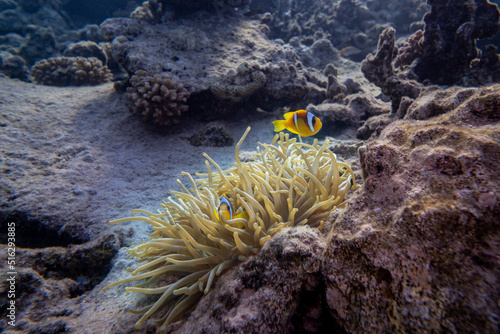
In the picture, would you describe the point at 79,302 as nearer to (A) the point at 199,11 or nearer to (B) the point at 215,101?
(B) the point at 215,101

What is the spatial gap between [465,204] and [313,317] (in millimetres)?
873

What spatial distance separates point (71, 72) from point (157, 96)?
4.40 metres

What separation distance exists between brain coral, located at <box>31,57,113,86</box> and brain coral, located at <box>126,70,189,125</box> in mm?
3223

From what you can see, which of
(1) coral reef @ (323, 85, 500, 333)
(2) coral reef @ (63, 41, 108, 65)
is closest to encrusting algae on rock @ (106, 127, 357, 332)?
(1) coral reef @ (323, 85, 500, 333)

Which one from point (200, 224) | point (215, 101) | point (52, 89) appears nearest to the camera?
point (200, 224)

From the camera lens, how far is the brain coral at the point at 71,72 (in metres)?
6.55

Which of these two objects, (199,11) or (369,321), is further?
(199,11)

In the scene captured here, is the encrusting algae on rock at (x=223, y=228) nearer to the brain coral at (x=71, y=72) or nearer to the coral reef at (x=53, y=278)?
the coral reef at (x=53, y=278)

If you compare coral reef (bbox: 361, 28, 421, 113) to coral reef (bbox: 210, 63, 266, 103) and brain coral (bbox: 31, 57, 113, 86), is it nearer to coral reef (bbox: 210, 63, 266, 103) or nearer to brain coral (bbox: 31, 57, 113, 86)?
coral reef (bbox: 210, 63, 266, 103)

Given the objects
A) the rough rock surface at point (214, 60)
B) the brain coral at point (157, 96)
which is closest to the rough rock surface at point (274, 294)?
the brain coral at point (157, 96)

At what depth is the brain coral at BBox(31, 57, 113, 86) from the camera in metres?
6.55

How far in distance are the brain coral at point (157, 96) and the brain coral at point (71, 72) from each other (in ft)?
10.6

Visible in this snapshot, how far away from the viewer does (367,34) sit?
9758 millimetres

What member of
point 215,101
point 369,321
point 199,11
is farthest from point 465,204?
point 199,11
